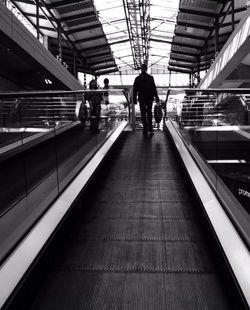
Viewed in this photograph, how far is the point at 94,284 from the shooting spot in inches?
99.3

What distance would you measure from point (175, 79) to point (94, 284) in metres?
34.9

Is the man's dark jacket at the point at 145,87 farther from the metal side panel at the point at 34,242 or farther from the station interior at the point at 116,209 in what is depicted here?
the metal side panel at the point at 34,242

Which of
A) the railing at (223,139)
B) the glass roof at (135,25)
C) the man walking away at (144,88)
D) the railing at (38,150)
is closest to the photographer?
the railing at (38,150)

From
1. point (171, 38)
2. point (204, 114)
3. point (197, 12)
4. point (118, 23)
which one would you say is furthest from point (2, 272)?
point (171, 38)

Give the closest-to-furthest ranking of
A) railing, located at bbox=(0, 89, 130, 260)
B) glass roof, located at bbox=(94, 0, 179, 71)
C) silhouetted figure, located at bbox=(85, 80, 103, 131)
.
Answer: railing, located at bbox=(0, 89, 130, 260), silhouetted figure, located at bbox=(85, 80, 103, 131), glass roof, located at bbox=(94, 0, 179, 71)

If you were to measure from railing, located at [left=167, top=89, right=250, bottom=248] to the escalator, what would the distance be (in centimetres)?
→ 36

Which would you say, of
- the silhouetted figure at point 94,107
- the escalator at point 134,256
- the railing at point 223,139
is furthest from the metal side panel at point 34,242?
the silhouetted figure at point 94,107

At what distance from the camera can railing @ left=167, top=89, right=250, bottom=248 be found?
3.45m

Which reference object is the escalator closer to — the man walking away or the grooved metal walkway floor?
the grooved metal walkway floor

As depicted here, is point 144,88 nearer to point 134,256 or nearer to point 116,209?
point 116,209

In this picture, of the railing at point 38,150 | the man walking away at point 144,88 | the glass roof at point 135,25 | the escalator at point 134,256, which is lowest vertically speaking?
the escalator at point 134,256

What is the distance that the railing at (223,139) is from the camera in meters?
3.45

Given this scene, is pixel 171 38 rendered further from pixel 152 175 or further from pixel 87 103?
pixel 152 175

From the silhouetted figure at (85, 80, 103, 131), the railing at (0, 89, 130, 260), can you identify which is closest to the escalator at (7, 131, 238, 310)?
the railing at (0, 89, 130, 260)
